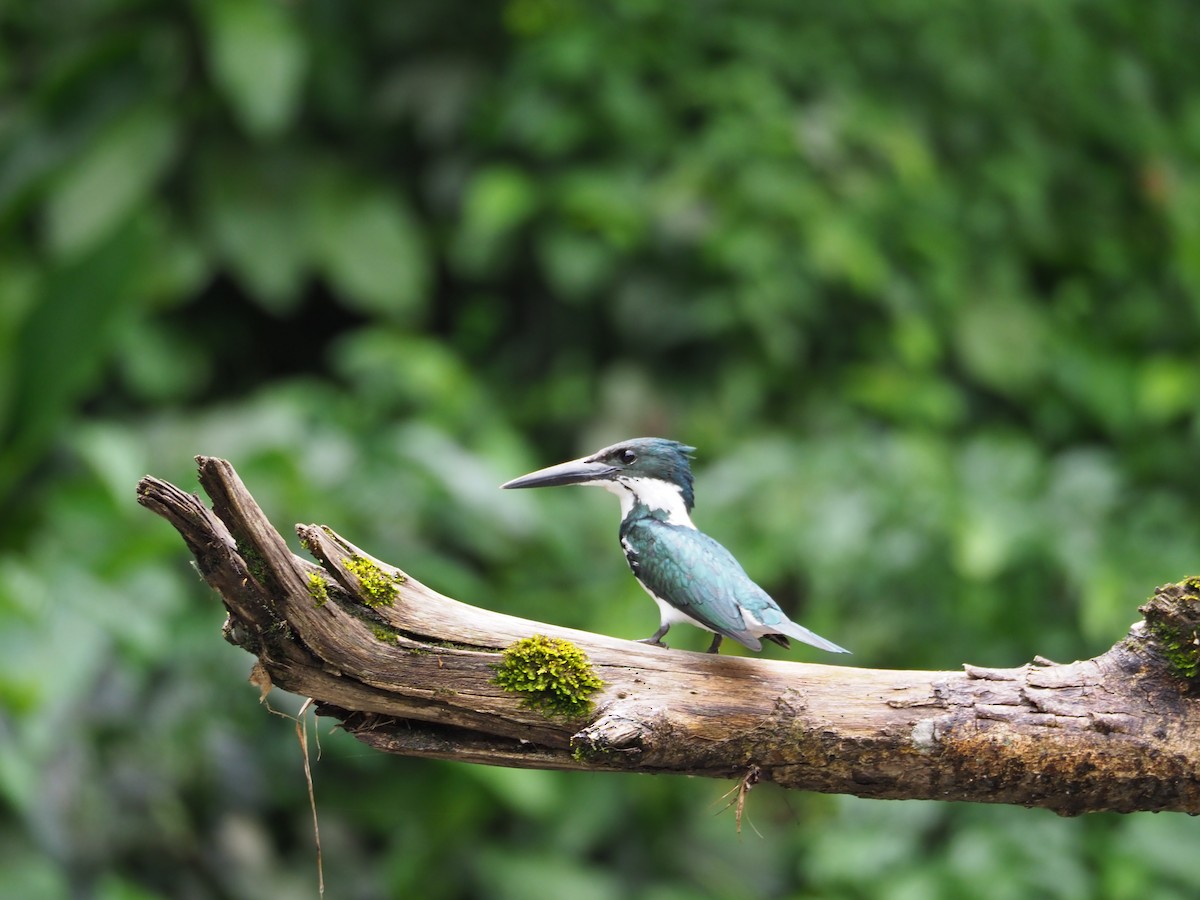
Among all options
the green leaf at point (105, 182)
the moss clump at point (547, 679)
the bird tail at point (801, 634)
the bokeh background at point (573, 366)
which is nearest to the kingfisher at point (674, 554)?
the bird tail at point (801, 634)

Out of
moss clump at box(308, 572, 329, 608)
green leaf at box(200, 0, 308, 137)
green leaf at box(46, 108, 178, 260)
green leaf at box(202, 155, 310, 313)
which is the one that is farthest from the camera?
green leaf at box(202, 155, 310, 313)

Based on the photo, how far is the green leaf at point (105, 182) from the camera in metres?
6.58

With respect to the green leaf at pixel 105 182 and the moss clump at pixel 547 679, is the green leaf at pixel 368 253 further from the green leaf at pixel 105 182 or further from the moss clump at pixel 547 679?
the moss clump at pixel 547 679

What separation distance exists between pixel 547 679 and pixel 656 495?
21.4 inches

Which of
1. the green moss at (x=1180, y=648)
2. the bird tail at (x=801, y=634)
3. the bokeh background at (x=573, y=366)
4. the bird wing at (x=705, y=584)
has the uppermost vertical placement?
the bokeh background at (x=573, y=366)

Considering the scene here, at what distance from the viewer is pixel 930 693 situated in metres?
2.42

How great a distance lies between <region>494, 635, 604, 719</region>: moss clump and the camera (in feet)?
7.63

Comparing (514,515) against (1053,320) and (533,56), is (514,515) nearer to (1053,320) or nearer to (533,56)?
(533,56)

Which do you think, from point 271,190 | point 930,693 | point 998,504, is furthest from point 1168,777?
point 271,190

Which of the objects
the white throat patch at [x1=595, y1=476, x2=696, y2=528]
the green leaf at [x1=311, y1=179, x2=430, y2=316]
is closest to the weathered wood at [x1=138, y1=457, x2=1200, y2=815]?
the white throat patch at [x1=595, y1=476, x2=696, y2=528]

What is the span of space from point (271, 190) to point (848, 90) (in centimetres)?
308

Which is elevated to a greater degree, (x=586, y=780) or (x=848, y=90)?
(x=848, y=90)

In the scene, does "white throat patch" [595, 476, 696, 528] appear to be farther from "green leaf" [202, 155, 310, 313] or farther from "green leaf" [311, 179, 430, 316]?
"green leaf" [202, 155, 310, 313]

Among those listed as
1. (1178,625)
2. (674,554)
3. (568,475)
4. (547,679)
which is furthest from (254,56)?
(1178,625)
